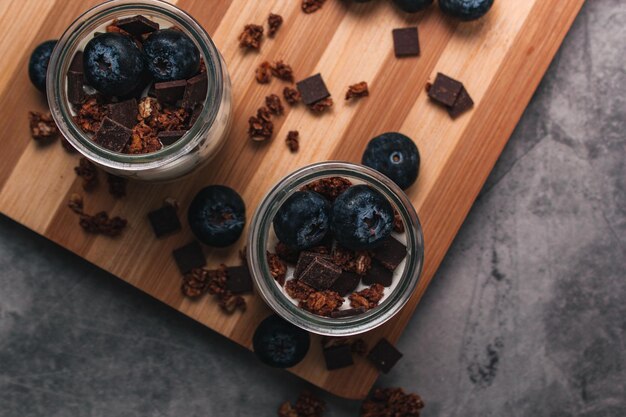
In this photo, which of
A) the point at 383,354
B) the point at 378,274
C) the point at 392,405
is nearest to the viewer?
the point at 378,274

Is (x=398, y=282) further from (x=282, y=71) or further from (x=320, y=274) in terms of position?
(x=282, y=71)

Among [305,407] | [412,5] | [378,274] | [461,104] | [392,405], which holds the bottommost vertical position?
[305,407]

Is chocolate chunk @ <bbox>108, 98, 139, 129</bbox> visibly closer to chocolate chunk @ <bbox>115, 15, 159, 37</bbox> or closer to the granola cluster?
chocolate chunk @ <bbox>115, 15, 159, 37</bbox>

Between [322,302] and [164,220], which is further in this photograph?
[164,220]

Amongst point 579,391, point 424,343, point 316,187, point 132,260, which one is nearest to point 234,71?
point 316,187

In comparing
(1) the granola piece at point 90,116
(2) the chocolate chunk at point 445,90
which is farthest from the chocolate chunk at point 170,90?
(2) the chocolate chunk at point 445,90

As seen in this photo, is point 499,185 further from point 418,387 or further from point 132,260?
point 132,260

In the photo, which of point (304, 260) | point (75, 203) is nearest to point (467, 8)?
point (304, 260)
